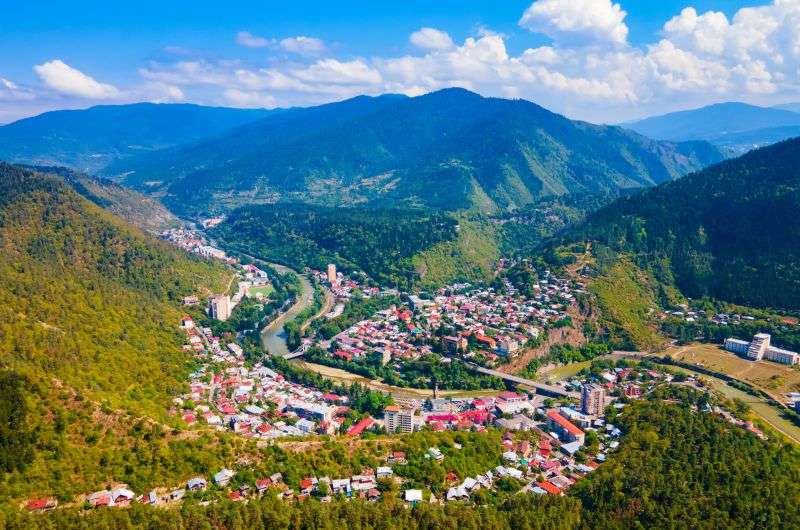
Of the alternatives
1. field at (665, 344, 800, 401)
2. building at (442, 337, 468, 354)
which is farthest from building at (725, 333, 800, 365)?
building at (442, 337, 468, 354)

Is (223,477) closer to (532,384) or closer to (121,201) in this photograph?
(532,384)

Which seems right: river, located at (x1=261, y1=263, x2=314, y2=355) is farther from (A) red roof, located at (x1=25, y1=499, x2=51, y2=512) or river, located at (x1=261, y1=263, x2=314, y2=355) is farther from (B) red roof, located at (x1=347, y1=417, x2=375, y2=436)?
(A) red roof, located at (x1=25, y1=499, x2=51, y2=512)

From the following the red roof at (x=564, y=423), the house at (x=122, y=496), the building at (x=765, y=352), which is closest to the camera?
the house at (x=122, y=496)

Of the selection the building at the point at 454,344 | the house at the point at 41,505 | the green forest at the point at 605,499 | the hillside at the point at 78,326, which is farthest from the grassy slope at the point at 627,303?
the house at the point at 41,505

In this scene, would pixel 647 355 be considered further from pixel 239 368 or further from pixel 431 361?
pixel 239 368

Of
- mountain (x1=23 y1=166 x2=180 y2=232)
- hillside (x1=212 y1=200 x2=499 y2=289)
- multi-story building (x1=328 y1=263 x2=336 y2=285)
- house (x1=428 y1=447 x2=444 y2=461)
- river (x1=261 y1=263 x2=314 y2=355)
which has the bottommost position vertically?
house (x1=428 y1=447 x2=444 y2=461)

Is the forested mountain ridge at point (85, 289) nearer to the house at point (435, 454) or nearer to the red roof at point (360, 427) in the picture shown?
the red roof at point (360, 427)
